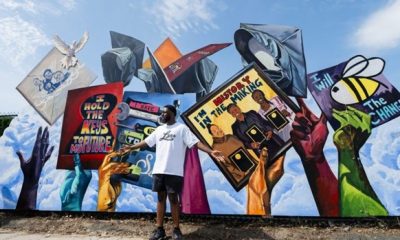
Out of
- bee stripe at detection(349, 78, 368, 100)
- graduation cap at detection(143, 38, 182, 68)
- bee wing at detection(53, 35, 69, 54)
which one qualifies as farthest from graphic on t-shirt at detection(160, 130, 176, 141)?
bee wing at detection(53, 35, 69, 54)

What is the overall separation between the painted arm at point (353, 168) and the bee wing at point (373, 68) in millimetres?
438

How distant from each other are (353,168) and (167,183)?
2.03 meters

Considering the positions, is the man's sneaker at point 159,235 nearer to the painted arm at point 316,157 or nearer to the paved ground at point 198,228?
the paved ground at point 198,228

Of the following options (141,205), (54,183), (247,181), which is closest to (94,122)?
(54,183)

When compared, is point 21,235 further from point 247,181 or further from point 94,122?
point 247,181

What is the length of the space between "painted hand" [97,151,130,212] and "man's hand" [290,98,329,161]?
213 centimetres

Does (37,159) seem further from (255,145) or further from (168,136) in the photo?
(255,145)

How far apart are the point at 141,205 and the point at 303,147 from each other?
2.07m

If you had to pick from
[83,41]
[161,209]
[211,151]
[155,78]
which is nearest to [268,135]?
[211,151]

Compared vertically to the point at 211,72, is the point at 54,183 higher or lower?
lower

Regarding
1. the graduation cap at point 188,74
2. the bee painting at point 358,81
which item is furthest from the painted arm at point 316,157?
the graduation cap at point 188,74

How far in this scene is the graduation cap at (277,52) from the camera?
4.58m

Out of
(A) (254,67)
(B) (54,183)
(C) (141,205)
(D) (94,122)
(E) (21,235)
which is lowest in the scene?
(E) (21,235)

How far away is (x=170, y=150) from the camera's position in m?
3.94
